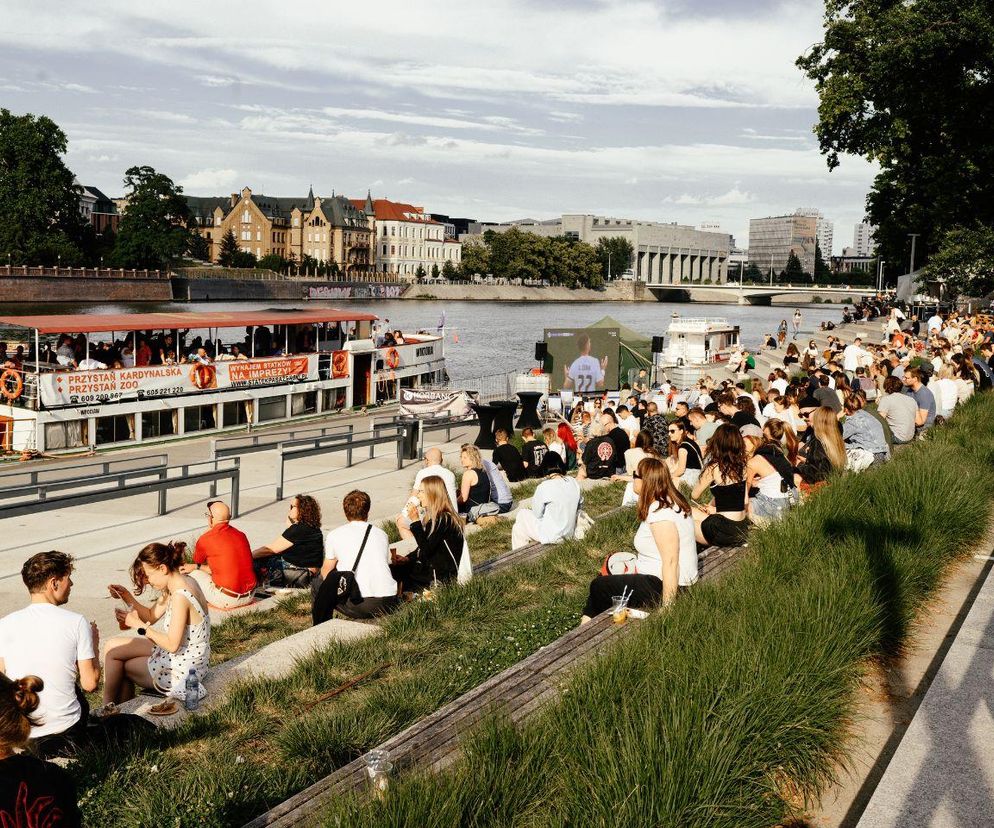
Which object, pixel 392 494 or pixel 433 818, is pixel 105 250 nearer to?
pixel 392 494

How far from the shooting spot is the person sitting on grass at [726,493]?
8.96m

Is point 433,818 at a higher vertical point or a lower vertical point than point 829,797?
higher

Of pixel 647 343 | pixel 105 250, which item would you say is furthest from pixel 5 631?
pixel 105 250

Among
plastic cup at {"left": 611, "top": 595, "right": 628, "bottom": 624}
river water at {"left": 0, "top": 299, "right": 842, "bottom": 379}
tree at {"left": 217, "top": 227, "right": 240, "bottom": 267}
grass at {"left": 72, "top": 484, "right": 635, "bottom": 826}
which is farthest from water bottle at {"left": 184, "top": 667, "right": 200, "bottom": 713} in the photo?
tree at {"left": 217, "top": 227, "right": 240, "bottom": 267}

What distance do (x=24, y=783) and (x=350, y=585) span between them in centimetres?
451

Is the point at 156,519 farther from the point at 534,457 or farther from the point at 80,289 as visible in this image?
the point at 80,289

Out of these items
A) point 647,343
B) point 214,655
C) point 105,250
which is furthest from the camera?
point 105,250

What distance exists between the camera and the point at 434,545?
870 centimetres

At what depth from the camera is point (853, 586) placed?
655 centimetres

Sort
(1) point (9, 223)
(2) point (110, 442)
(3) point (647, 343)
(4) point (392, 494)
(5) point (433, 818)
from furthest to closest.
Answer: (1) point (9, 223), (3) point (647, 343), (2) point (110, 442), (4) point (392, 494), (5) point (433, 818)

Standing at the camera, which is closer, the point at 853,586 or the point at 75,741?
the point at 75,741

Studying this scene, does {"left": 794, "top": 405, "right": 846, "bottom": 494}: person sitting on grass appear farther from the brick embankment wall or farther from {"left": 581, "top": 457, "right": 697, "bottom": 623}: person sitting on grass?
the brick embankment wall

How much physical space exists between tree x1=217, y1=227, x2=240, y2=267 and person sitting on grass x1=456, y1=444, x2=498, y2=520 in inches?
5721

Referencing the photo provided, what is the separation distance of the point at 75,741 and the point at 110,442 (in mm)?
20884
